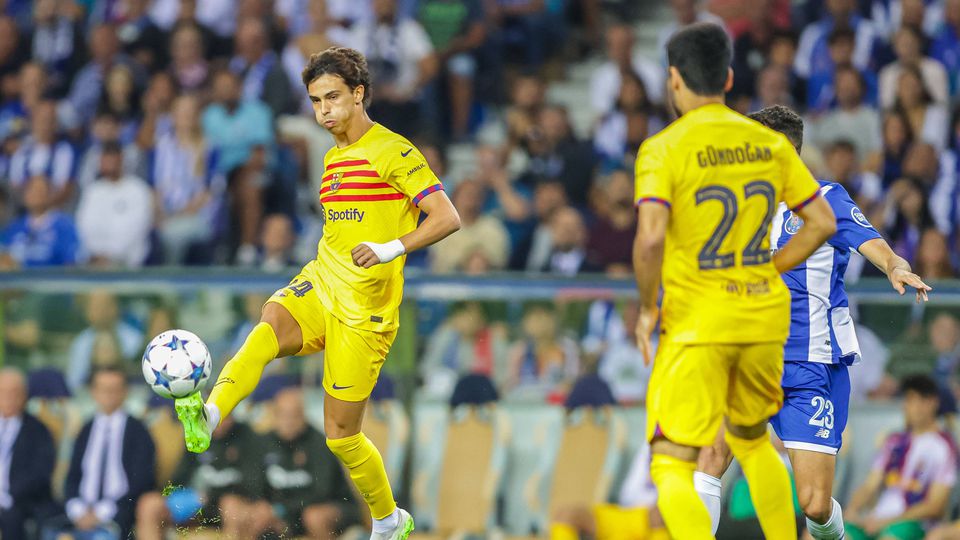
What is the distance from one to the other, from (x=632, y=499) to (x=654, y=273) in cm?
447

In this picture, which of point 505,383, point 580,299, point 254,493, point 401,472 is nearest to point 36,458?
point 254,493

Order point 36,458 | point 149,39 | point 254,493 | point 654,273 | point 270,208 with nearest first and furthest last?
point 654,273 → point 254,493 → point 36,458 → point 270,208 → point 149,39

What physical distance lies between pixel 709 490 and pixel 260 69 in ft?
28.3

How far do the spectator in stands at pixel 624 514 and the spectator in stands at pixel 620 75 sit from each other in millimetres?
4667

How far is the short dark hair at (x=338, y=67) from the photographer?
23.2ft

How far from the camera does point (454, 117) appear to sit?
47.0ft

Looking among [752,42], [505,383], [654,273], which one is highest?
[752,42]

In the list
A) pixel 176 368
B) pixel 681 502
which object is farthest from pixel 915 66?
pixel 176 368

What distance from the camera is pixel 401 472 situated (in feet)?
33.1

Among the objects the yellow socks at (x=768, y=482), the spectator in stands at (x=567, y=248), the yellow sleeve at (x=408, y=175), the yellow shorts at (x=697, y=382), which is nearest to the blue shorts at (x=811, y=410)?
the yellow socks at (x=768, y=482)

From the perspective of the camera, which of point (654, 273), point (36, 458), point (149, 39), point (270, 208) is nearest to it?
point (654, 273)

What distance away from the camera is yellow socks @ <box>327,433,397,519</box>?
7.34 m

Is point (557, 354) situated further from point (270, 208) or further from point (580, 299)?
point (270, 208)

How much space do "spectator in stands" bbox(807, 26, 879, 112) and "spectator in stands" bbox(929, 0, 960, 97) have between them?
632mm
